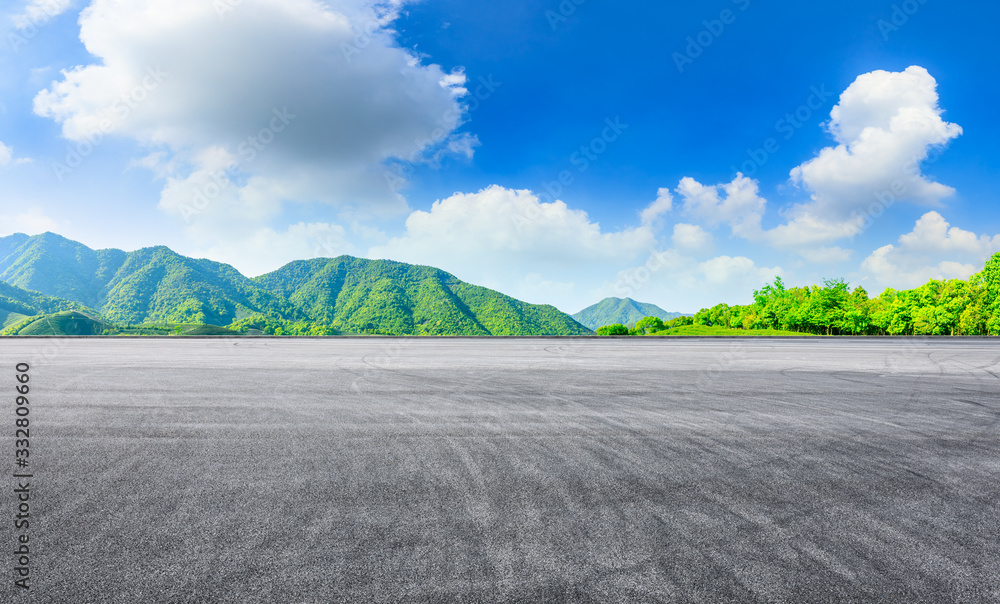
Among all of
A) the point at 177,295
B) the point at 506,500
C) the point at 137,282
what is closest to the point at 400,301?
the point at 177,295

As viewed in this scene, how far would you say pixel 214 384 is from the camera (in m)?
10.3

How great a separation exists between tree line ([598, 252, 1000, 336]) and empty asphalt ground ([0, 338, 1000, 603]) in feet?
173

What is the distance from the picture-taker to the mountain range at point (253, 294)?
121 metres

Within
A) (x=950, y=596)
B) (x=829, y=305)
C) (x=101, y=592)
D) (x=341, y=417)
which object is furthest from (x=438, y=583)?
(x=829, y=305)

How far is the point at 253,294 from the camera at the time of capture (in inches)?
5842

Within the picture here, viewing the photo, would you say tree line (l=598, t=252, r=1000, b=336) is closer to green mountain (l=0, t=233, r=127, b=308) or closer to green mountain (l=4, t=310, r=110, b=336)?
green mountain (l=4, t=310, r=110, b=336)

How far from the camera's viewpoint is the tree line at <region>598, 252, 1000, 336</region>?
6791 centimetres

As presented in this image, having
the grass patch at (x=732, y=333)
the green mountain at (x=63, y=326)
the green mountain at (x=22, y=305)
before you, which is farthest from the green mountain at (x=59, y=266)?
the grass patch at (x=732, y=333)

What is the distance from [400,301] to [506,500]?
142 meters

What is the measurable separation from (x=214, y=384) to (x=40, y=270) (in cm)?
22017

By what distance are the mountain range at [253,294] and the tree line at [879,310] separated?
5187cm

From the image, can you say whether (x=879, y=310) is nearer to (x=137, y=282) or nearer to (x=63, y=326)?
(x=63, y=326)

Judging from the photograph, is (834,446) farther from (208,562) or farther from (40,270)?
(40,270)

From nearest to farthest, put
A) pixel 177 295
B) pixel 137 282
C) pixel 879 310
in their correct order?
pixel 879 310, pixel 177 295, pixel 137 282
